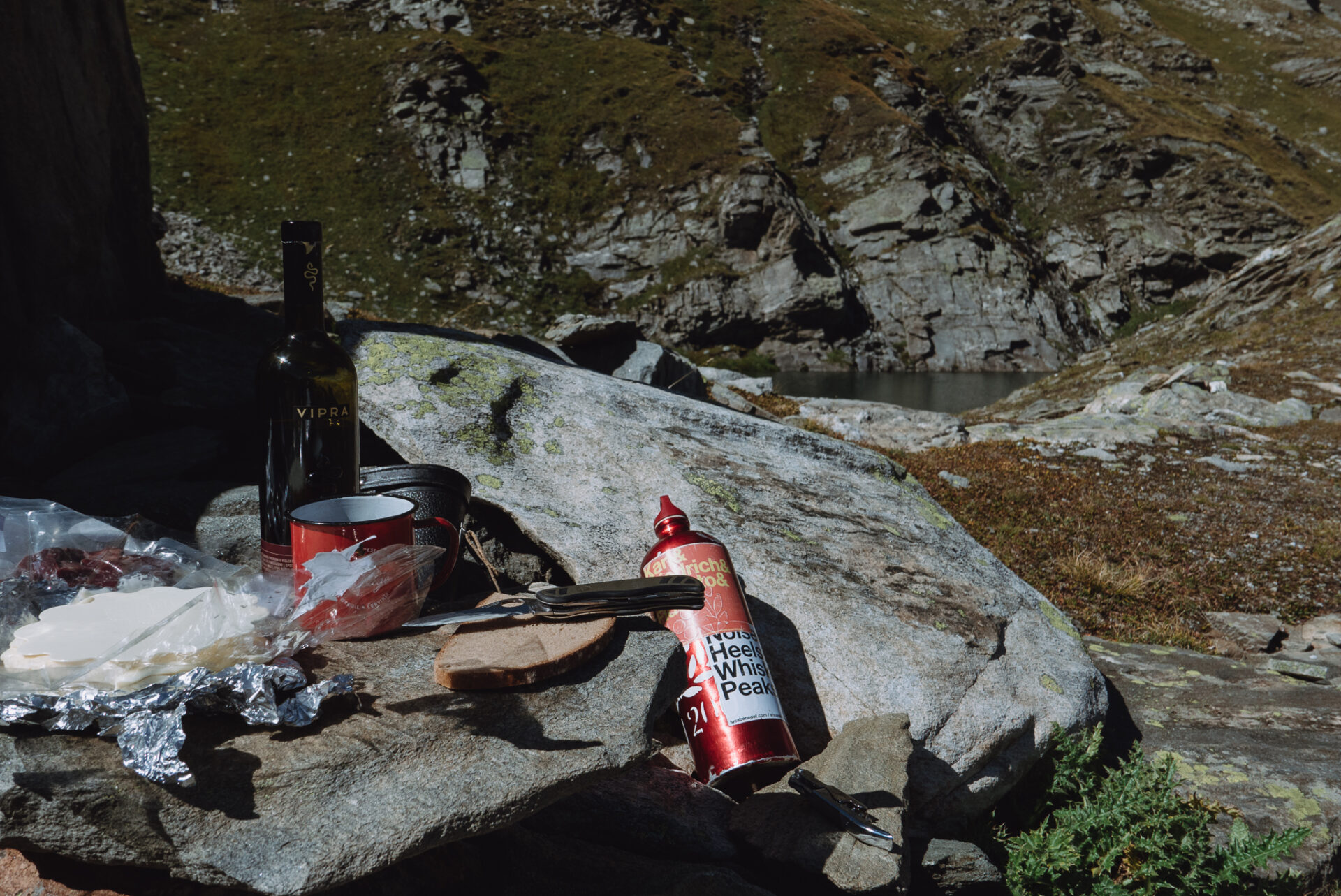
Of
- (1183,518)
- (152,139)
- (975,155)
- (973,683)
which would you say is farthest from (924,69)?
(973,683)

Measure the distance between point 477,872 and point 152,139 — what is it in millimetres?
64688

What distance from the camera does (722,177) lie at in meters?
60.1

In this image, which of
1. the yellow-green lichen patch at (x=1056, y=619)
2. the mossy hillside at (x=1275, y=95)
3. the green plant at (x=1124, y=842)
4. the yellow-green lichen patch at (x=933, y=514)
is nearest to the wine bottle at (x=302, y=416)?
the green plant at (x=1124, y=842)

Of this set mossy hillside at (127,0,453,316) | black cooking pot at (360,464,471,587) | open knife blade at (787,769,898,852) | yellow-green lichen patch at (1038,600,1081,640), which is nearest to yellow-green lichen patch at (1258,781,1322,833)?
yellow-green lichen patch at (1038,600,1081,640)

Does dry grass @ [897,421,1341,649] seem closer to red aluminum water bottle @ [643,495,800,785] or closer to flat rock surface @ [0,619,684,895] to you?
red aluminum water bottle @ [643,495,800,785]

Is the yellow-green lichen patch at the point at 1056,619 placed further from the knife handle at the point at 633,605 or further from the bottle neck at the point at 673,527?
the knife handle at the point at 633,605

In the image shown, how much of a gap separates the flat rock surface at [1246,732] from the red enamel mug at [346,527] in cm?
417

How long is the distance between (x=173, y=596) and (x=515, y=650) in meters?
1.03

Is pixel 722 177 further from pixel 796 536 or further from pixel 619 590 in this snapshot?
pixel 619 590

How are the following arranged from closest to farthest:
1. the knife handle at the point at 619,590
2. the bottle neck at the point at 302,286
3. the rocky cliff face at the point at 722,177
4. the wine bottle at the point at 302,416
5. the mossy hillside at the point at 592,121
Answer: the knife handle at the point at 619,590
the bottle neck at the point at 302,286
the wine bottle at the point at 302,416
the rocky cliff face at the point at 722,177
the mossy hillside at the point at 592,121

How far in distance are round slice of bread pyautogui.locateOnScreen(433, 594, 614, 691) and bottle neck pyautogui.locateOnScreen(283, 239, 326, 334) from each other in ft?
4.38

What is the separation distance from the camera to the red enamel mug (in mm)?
2623

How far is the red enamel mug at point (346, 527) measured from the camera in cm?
262

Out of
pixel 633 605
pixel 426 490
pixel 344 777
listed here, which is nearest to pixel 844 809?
pixel 633 605
